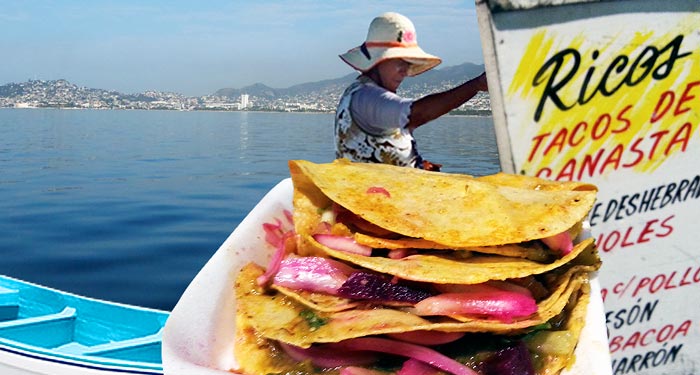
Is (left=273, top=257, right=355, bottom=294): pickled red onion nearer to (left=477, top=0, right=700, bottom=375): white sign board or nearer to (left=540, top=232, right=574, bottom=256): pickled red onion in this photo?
(left=540, top=232, right=574, bottom=256): pickled red onion

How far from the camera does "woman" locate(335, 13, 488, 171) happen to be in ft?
15.5

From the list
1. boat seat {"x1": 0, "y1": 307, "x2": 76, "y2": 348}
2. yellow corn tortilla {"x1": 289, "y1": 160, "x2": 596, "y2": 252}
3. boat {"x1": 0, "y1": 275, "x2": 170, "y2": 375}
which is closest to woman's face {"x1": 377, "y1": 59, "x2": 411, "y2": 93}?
yellow corn tortilla {"x1": 289, "y1": 160, "x2": 596, "y2": 252}

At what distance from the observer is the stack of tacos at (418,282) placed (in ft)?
5.74

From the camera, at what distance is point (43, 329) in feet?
24.4

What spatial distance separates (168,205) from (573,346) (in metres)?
22.9

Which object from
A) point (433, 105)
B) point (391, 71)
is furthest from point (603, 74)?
point (391, 71)

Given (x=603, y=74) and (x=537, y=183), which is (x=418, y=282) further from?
(x=603, y=74)

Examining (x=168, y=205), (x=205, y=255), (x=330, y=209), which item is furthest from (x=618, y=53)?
(x=168, y=205)

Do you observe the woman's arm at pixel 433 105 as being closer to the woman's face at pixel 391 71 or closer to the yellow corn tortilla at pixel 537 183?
the woman's face at pixel 391 71

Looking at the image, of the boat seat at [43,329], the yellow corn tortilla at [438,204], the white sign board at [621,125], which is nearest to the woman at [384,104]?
the white sign board at [621,125]

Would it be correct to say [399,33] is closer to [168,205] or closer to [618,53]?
[618,53]

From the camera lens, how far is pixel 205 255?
53.2ft

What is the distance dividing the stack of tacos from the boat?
439 centimetres

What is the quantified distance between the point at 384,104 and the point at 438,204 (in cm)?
277
